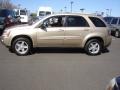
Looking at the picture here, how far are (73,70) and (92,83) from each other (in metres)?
1.50

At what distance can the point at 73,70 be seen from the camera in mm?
8297

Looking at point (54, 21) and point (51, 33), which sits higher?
point (54, 21)

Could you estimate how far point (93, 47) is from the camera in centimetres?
1138

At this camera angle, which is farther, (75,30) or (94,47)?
(94,47)

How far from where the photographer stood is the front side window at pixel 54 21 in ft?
35.8

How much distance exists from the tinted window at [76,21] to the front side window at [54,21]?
331 mm

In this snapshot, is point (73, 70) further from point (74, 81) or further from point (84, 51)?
point (84, 51)

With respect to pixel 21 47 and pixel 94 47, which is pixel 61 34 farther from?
pixel 21 47

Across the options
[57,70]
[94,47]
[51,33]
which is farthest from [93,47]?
[57,70]

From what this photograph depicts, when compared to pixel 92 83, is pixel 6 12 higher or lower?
higher

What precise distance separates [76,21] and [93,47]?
131cm

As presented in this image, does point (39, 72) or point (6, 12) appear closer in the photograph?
point (39, 72)

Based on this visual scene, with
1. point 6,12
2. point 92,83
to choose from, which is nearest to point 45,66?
point 92,83

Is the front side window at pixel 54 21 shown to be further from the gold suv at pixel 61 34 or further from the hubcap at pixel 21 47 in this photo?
the hubcap at pixel 21 47
